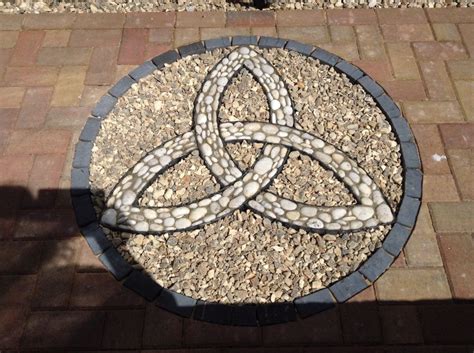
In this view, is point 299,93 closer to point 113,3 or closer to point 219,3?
point 219,3

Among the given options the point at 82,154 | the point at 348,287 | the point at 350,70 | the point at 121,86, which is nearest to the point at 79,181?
the point at 82,154

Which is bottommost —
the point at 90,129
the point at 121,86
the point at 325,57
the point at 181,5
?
the point at 90,129

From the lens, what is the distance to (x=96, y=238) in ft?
9.90

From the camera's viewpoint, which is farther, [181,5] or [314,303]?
[181,5]

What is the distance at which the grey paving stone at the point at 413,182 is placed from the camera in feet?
10.4

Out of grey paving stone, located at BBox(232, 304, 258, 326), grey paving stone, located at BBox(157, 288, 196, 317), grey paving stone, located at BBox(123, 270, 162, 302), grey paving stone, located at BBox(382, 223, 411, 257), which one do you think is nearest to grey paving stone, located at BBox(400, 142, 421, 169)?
grey paving stone, located at BBox(382, 223, 411, 257)

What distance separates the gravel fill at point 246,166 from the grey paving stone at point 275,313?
0.05 m

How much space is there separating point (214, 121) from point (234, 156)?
342 mm

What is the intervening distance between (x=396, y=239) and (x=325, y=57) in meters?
1.71

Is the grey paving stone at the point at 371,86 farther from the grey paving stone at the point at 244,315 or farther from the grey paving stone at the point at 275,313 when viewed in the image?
the grey paving stone at the point at 244,315

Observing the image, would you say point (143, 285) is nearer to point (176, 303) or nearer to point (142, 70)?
point (176, 303)

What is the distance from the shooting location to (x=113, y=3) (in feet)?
14.3

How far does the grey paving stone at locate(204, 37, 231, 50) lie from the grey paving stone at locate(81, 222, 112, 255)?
6.05 ft

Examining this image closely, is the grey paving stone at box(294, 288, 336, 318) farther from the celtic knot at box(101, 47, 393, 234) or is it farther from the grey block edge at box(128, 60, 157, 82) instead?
the grey block edge at box(128, 60, 157, 82)
